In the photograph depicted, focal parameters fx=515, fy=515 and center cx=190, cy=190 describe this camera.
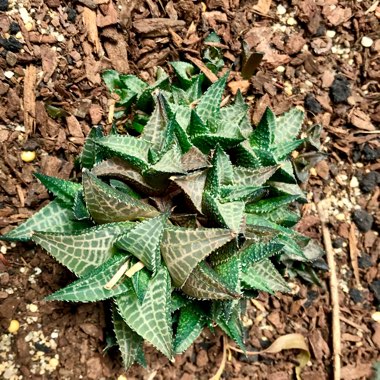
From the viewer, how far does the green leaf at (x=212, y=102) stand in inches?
76.5

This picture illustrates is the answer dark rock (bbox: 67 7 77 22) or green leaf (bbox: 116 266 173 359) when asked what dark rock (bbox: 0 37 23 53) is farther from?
green leaf (bbox: 116 266 173 359)

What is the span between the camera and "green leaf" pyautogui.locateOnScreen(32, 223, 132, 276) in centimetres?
160

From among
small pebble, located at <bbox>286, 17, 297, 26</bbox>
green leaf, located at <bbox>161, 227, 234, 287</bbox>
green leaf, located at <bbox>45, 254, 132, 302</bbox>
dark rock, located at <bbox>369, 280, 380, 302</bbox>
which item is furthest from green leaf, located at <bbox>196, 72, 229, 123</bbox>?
dark rock, located at <bbox>369, 280, 380, 302</bbox>

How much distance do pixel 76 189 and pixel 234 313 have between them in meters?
0.75

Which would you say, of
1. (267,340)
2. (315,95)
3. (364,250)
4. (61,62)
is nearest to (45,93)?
(61,62)

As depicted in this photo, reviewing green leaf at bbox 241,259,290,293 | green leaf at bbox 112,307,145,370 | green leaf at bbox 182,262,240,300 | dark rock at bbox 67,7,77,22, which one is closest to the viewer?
A: green leaf at bbox 182,262,240,300

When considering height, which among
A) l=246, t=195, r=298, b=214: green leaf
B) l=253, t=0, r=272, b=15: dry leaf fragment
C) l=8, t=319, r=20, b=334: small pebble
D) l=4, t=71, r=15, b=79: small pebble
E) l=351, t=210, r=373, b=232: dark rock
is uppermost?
l=253, t=0, r=272, b=15: dry leaf fragment

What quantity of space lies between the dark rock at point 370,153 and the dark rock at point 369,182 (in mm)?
75

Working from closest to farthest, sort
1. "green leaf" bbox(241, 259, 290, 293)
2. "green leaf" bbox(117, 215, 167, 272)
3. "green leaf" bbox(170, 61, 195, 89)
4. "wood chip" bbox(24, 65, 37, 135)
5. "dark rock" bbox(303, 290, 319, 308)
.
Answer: "green leaf" bbox(117, 215, 167, 272) → "green leaf" bbox(241, 259, 290, 293) → "wood chip" bbox(24, 65, 37, 135) → "green leaf" bbox(170, 61, 195, 89) → "dark rock" bbox(303, 290, 319, 308)

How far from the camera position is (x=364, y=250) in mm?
2533

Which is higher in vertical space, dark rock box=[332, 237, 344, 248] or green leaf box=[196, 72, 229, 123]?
green leaf box=[196, 72, 229, 123]

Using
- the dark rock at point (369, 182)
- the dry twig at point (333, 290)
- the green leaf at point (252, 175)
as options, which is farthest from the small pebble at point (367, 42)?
the green leaf at point (252, 175)

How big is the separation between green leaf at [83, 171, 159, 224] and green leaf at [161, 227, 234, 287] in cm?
13

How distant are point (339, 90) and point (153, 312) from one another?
1540 millimetres
